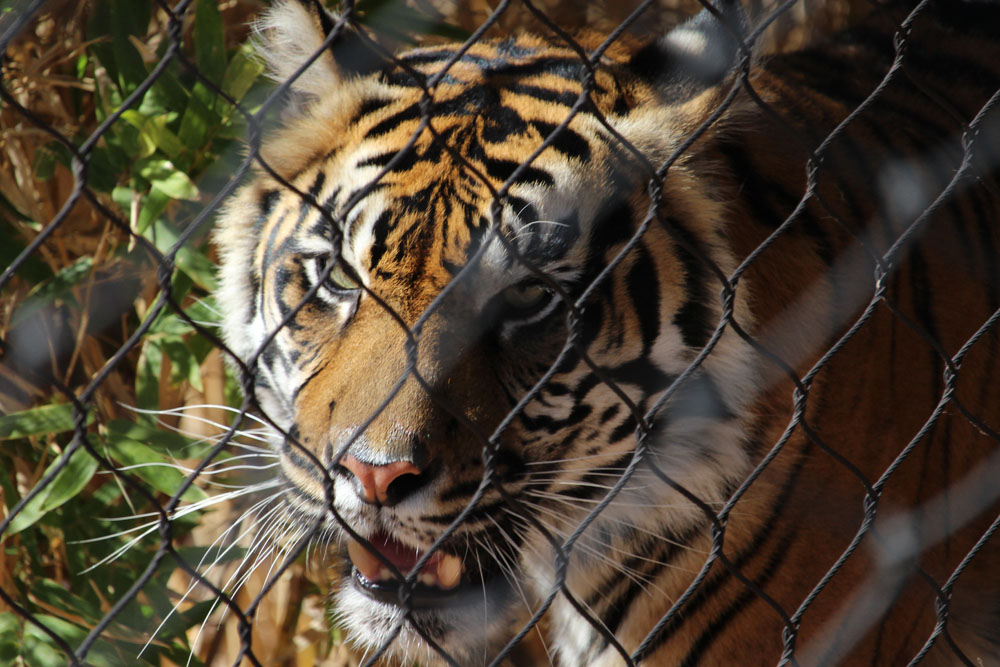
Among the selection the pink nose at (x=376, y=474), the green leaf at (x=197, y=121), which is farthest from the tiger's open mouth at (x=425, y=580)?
the green leaf at (x=197, y=121)

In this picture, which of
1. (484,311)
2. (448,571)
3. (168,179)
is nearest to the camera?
(484,311)

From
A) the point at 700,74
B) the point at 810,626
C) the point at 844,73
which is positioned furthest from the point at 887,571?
the point at 844,73

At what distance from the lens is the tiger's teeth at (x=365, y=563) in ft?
4.25

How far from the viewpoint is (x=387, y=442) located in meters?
1.07

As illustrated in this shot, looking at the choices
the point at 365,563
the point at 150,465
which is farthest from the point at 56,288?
the point at 365,563

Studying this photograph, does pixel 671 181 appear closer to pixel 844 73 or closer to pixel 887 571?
pixel 887 571

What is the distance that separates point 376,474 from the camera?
107 centimetres

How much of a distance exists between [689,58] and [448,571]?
710 mm

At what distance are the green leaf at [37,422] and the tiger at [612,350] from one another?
32 centimetres

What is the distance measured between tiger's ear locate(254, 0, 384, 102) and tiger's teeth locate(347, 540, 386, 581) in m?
0.61

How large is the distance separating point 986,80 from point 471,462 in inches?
56.9

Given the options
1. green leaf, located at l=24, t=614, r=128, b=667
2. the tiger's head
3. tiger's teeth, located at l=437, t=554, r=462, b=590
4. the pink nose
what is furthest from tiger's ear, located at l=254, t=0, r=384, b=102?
green leaf, located at l=24, t=614, r=128, b=667

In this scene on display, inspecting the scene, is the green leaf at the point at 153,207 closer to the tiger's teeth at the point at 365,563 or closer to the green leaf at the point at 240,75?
the green leaf at the point at 240,75

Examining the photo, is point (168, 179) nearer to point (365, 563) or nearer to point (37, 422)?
point (37, 422)
